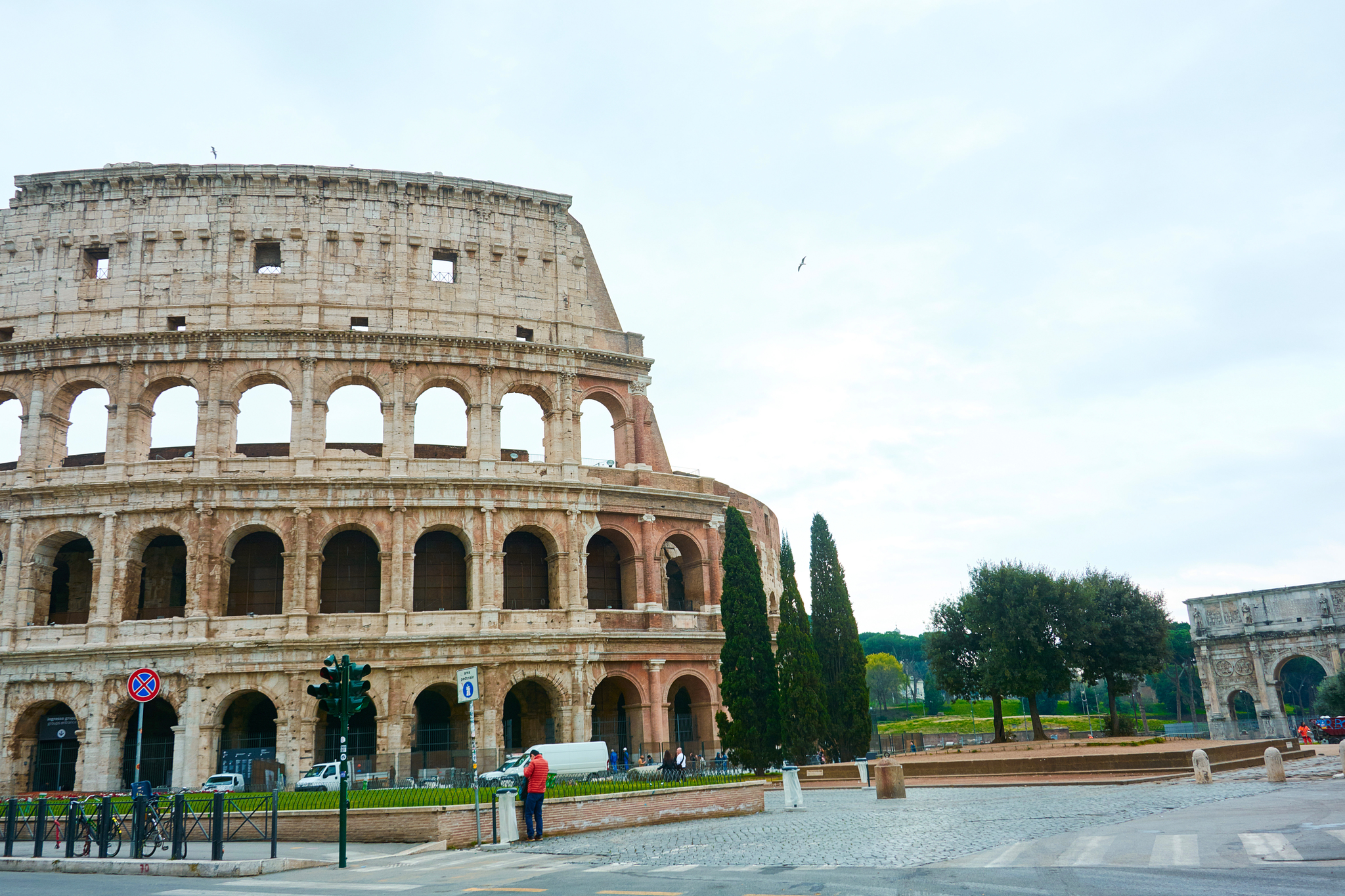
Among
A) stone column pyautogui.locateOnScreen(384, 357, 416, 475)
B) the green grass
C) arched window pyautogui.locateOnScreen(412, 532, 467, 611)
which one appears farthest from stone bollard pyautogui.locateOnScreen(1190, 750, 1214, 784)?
the green grass

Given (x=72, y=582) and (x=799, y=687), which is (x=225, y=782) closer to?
(x=72, y=582)

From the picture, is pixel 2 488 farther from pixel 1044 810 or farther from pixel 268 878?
pixel 1044 810

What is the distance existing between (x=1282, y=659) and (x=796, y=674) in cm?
3930

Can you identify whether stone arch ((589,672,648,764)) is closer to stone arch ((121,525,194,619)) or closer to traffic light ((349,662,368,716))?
stone arch ((121,525,194,619))

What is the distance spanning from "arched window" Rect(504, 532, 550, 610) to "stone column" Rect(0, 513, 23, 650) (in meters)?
16.2

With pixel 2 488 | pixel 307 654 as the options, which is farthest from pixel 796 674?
pixel 2 488

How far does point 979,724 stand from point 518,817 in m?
65.8

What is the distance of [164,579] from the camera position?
34.2m

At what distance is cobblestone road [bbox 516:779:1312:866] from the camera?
1322 cm

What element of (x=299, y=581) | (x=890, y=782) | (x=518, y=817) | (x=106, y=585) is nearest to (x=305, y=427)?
(x=299, y=581)

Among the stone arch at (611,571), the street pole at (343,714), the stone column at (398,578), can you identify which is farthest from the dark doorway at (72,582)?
the street pole at (343,714)

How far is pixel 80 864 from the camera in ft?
49.3

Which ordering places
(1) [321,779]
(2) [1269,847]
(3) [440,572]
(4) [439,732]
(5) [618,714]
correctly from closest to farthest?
(2) [1269,847], (1) [321,779], (4) [439,732], (3) [440,572], (5) [618,714]

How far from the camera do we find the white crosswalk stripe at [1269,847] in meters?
10.7
